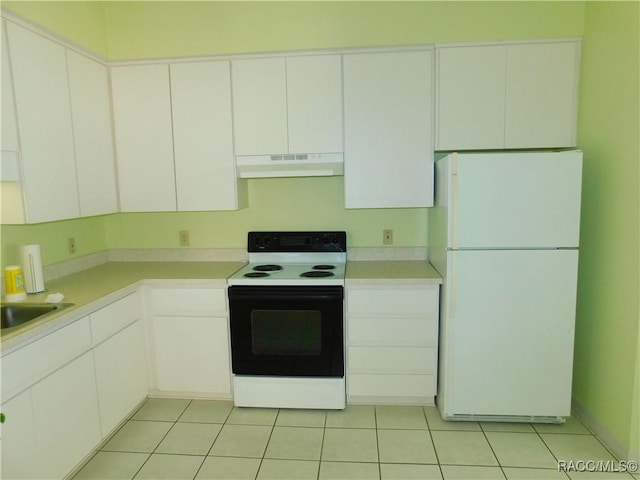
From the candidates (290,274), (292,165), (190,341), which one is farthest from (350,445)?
(292,165)

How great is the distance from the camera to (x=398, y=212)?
2963mm

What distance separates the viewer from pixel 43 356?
70.5 inches

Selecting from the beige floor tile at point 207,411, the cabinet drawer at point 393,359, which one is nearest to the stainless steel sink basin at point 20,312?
the beige floor tile at point 207,411

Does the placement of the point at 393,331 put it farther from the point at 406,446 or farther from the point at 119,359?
the point at 119,359

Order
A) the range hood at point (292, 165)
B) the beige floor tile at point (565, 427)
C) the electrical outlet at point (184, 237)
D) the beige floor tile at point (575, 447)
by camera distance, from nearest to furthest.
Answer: the beige floor tile at point (575, 447) → the beige floor tile at point (565, 427) → the range hood at point (292, 165) → the electrical outlet at point (184, 237)

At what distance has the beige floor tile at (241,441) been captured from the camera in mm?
2195

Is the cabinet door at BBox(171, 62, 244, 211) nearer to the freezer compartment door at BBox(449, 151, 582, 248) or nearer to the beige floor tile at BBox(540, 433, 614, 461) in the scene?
the freezer compartment door at BBox(449, 151, 582, 248)

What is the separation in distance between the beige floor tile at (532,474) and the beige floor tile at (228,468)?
126 centimetres

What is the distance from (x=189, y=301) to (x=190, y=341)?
10.5 inches

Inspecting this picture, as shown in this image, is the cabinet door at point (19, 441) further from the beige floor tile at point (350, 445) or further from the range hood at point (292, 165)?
the range hood at point (292, 165)

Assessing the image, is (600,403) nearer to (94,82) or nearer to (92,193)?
(92,193)

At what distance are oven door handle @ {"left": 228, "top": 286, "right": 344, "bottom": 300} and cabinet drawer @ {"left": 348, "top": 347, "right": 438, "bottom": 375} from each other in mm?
401

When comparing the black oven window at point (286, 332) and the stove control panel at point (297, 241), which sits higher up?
the stove control panel at point (297, 241)

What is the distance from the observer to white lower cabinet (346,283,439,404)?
97.3 inches
